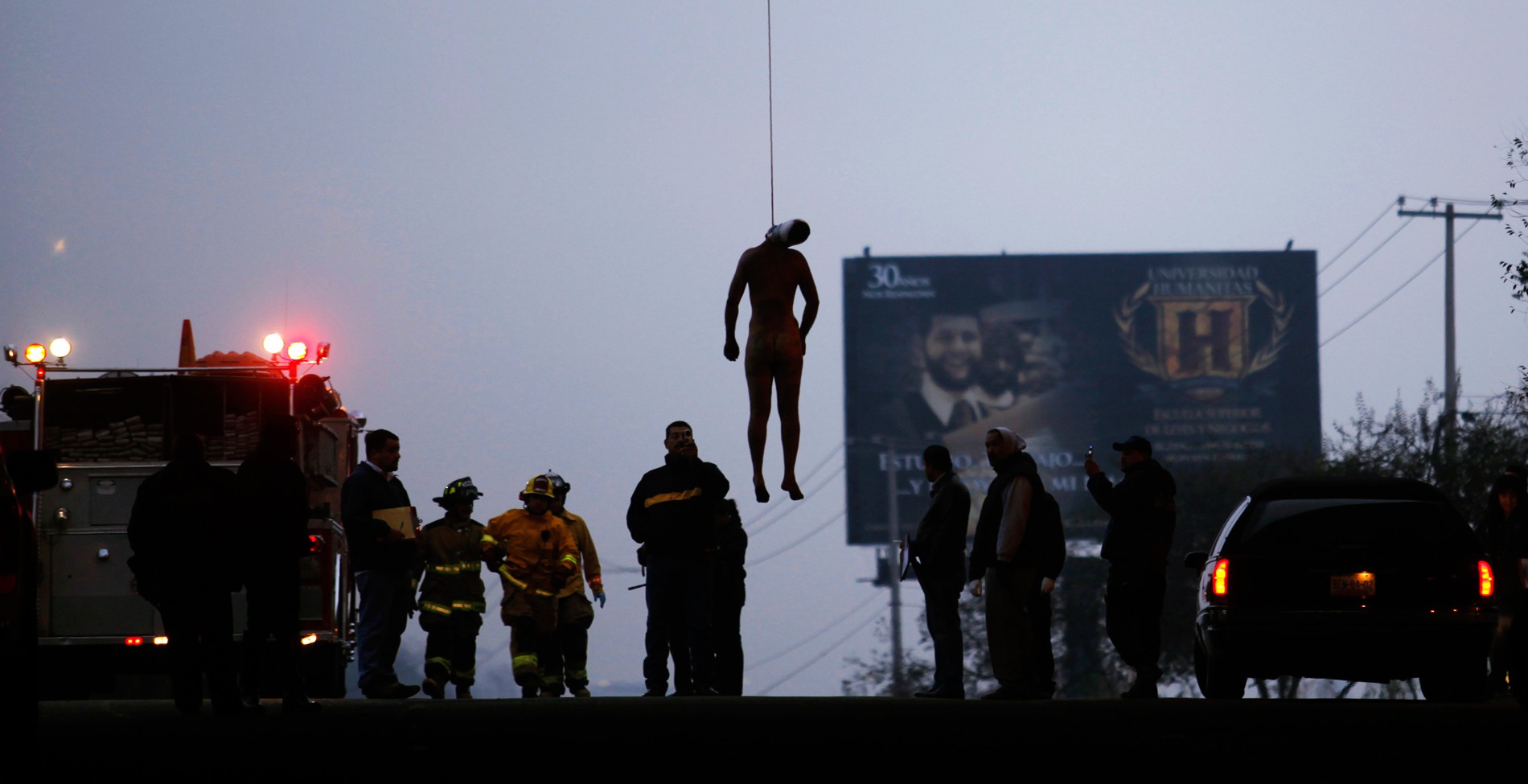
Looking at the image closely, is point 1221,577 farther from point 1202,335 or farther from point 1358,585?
point 1202,335

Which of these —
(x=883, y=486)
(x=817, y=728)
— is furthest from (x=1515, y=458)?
(x=817, y=728)

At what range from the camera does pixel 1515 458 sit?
181 ft

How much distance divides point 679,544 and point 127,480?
5.26 metres

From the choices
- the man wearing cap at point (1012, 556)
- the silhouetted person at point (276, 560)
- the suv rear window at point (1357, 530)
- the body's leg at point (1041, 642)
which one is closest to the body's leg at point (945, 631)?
the man wearing cap at point (1012, 556)

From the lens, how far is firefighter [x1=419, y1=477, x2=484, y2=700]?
17.7 m

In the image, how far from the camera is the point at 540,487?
18.2 metres

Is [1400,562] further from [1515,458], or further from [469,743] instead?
[1515,458]

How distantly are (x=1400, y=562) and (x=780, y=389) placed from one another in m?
3.88

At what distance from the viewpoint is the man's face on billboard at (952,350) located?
94.9 m

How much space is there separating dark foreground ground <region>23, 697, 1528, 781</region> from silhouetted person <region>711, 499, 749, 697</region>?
554cm

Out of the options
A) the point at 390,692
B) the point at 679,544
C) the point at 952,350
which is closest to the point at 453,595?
the point at 390,692

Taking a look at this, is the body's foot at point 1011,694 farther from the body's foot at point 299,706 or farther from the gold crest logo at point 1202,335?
the gold crest logo at point 1202,335

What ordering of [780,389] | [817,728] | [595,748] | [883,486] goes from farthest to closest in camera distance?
[883,486]
[780,389]
[817,728]
[595,748]

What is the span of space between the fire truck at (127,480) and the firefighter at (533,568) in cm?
196
